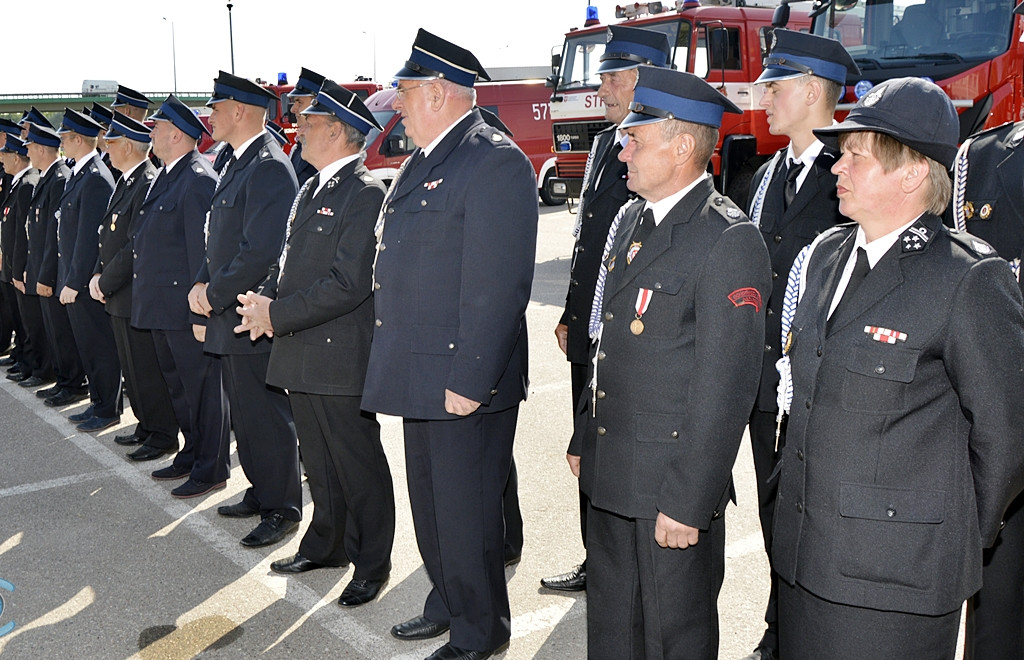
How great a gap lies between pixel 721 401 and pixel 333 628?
209 centimetres

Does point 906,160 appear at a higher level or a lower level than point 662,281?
higher

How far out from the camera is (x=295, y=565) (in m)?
4.54

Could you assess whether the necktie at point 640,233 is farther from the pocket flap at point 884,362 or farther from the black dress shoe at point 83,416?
the black dress shoe at point 83,416

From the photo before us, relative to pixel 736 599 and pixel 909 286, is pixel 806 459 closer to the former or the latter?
pixel 909 286

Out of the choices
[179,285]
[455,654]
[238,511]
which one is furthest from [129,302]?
[455,654]

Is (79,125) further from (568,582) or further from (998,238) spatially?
(998,238)

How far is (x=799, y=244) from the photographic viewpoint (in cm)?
349

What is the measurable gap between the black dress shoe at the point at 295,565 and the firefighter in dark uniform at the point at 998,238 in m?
2.77

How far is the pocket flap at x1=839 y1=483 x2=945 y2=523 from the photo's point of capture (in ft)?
7.29

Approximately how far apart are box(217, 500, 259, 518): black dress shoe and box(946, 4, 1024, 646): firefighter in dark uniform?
3.55 m

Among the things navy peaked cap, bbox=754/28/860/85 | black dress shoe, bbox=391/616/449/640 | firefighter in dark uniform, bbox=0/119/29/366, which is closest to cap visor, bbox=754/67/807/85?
navy peaked cap, bbox=754/28/860/85

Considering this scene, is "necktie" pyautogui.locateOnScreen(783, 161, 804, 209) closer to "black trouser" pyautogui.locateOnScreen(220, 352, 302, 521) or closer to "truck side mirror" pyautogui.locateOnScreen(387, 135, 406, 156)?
"black trouser" pyautogui.locateOnScreen(220, 352, 302, 521)

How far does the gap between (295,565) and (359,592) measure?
1.54ft

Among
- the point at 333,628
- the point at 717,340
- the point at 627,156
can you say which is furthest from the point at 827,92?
the point at 333,628
